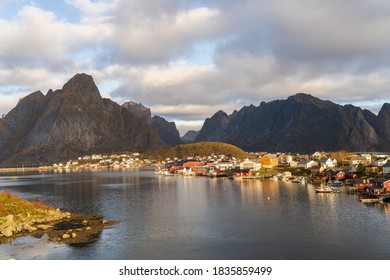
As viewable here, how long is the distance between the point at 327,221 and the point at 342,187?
32.5 metres

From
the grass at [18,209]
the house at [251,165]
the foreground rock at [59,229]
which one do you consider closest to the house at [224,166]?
the house at [251,165]

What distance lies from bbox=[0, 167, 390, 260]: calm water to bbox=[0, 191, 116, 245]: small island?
149cm

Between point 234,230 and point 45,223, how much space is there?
20123 mm

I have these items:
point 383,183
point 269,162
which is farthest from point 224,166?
point 383,183

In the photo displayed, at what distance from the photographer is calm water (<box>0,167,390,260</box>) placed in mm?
29578

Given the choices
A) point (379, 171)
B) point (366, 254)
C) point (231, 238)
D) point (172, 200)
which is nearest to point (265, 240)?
point (231, 238)

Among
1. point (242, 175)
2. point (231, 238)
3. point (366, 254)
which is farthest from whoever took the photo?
point (242, 175)

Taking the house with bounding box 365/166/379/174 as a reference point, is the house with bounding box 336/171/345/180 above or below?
below

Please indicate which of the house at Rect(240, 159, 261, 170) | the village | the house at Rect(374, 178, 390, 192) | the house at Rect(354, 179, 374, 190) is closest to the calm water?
the house at Rect(374, 178, 390, 192)

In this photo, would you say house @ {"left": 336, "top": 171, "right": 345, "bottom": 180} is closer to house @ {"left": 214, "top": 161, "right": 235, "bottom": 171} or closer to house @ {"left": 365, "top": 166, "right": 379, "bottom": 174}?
house @ {"left": 365, "top": 166, "right": 379, "bottom": 174}

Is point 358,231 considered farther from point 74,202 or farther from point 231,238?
point 74,202

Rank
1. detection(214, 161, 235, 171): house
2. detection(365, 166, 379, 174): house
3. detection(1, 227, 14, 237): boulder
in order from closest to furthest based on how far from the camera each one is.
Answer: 1. detection(1, 227, 14, 237): boulder
2. detection(365, 166, 379, 174): house
3. detection(214, 161, 235, 171): house

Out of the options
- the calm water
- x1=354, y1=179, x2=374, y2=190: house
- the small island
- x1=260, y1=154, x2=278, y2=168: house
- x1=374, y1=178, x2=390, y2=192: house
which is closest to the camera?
the calm water

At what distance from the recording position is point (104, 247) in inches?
1256
